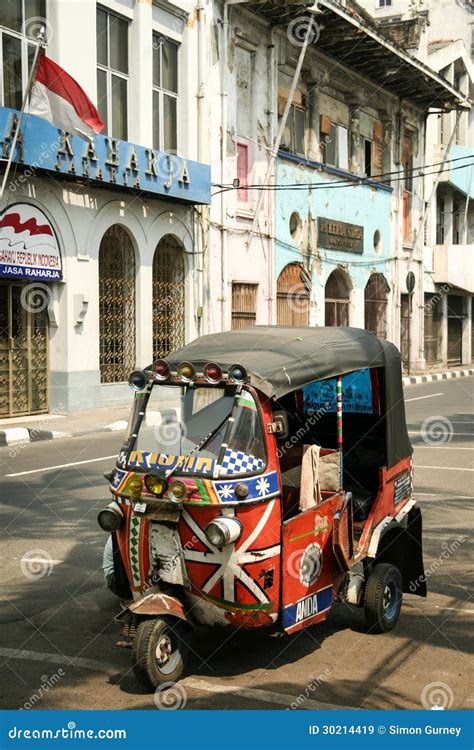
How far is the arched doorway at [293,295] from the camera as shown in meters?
27.8

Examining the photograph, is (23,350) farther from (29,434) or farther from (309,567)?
(309,567)

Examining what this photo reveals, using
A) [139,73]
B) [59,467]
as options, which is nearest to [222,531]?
[59,467]

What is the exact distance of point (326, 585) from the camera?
607 cm

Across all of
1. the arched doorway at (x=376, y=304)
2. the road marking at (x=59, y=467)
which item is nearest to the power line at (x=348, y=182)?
the arched doorway at (x=376, y=304)

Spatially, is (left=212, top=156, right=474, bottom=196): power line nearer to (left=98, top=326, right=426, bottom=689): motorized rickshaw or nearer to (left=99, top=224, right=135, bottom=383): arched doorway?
(left=99, top=224, right=135, bottom=383): arched doorway

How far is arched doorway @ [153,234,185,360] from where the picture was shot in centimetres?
2289

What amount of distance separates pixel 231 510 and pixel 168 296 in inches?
713

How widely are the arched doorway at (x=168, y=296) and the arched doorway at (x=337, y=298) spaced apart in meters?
8.41

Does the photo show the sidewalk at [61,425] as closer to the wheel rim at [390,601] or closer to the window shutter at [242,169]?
the window shutter at [242,169]

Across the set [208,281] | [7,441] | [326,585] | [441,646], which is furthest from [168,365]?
[208,281]

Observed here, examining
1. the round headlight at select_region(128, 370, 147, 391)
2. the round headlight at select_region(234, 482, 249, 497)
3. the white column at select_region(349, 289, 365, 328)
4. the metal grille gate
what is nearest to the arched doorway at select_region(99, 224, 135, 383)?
the metal grille gate

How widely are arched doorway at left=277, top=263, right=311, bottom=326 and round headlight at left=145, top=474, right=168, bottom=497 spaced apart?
2195 centimetres

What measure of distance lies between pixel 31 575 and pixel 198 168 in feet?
53.3

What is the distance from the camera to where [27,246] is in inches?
713
